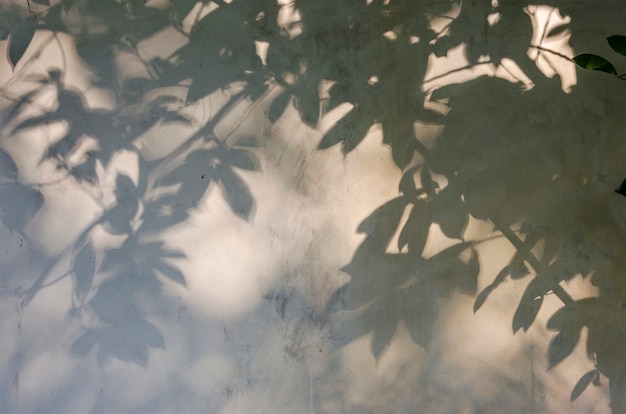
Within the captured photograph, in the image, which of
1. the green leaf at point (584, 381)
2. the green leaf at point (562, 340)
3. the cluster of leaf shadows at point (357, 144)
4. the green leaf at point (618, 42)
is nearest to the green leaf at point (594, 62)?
the green leaf at point (618, 42)

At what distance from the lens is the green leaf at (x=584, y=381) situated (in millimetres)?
2461

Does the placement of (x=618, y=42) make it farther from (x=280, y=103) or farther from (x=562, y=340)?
(x=280, y=103)

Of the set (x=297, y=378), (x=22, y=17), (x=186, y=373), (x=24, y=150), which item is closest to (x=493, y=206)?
(x=297, y=378)

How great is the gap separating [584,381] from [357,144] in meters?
1.38

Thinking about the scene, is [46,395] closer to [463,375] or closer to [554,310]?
[463,375]

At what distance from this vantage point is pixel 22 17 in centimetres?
248

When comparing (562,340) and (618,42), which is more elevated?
(618,42)

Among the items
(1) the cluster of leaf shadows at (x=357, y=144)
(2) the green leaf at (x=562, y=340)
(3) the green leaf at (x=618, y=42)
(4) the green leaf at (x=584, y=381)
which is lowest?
(4) the green leaf at (x=584, y=381)

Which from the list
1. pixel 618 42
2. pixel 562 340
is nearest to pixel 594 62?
pixel 618 42

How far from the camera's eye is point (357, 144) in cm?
247

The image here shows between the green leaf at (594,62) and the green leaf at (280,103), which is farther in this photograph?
the green leaf at (280,103)

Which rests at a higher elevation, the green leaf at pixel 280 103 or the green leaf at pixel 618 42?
the green leaf at pixel 618 42

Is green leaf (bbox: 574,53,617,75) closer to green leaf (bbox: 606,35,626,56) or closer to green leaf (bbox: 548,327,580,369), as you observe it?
green leaf (bbox: 606,35,626,56)

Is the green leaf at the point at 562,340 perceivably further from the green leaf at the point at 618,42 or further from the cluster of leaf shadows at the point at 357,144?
the green leaf at the point at 618,42
